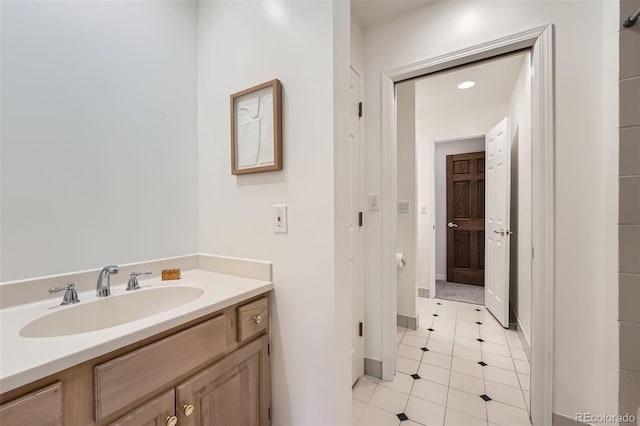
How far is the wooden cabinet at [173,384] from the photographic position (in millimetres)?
618

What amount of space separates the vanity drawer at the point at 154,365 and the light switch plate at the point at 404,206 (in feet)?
7.11

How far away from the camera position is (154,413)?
802mm

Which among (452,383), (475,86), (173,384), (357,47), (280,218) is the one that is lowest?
(452,383)

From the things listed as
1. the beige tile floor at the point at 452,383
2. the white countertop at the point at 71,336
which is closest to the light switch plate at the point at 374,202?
the white countertop at the point at 71,336

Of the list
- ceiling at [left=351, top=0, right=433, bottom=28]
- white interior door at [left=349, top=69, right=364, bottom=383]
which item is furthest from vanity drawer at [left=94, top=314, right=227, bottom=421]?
ceiling at [left=351, top=0, right=433, bottom=28]

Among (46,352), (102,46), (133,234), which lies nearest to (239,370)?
(46,352)

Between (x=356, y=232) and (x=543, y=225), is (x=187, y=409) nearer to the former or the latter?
(x=356, y=232)

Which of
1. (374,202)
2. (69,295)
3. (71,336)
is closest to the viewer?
(71,336)

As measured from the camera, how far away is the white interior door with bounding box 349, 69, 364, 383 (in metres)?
1.79

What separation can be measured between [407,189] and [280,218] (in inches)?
73.0

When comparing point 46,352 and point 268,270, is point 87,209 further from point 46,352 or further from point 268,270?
point 268,270

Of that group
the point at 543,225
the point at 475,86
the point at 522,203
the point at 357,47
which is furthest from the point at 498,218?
Result: the point at 357,47

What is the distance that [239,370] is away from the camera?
3.52 ft

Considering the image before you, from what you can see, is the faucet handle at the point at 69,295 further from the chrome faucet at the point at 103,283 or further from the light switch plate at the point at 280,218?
the light switch plate at the point at 280,218
